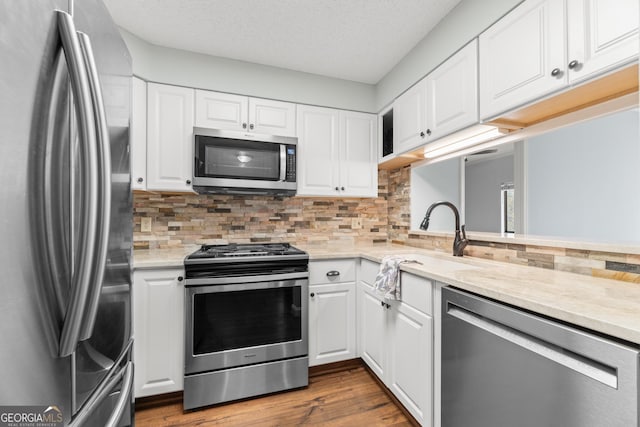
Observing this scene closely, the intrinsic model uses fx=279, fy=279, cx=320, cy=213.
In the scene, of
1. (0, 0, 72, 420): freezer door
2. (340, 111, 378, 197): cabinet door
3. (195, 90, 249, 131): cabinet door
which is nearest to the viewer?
(0, 0, 72, 420): freezer door

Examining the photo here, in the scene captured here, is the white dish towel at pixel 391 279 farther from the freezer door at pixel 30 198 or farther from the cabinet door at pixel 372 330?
the freezer door at pixel 30 198

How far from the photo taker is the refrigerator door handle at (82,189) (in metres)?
0.58

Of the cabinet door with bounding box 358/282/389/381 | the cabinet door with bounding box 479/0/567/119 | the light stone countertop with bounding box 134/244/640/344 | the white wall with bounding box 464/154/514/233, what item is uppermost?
the cabinet door with bounding box 479/0/567/119

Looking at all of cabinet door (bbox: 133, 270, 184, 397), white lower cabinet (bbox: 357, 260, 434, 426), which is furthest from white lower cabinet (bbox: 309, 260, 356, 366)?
cabinet door (bbox: 133, 270, 184, 397)

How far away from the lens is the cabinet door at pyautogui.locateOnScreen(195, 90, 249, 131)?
2.17 m

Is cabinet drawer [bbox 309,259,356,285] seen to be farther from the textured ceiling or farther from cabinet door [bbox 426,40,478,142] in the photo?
the textured ceiling

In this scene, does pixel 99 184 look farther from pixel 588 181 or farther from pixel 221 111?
pixel 588 181

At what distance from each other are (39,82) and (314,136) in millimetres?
2017

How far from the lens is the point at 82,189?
61 centimetres

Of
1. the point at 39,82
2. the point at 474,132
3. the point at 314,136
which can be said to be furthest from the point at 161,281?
the point at 474,132

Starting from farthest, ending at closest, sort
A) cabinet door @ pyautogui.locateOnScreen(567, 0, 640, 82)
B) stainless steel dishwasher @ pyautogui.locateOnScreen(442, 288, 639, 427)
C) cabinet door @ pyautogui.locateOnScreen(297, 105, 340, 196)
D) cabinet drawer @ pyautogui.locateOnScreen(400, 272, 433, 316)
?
cabinet door @ pyautogui.locateOnScreen(297, 105, 340, 196), cabinet drawer @ pyautogui.locateOnScreen(400, 272, 433, 316), cabinet door @ pyautogui.locateOnScreen(567, 0, 640, 82), stainless steel dishwasher @ pyautogui.locateOnScreen(442, 288, 639, 427)

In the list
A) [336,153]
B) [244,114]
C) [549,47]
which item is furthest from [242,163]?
[549,47]

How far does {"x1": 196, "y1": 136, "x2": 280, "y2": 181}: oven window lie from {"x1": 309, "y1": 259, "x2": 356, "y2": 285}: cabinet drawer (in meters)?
0.77

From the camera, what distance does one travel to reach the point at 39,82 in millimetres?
560
